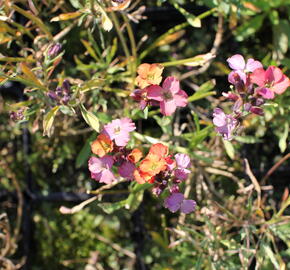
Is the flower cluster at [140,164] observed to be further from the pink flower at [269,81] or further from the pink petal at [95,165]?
the pink flower at [269,81]

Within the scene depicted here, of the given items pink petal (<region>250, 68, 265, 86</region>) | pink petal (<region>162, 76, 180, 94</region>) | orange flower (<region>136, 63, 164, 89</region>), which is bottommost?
pink petal (<region>162, 76, 180, 94</region>)

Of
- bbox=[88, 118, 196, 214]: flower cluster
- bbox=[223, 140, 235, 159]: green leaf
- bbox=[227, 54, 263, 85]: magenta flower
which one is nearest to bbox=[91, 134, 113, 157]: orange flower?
bbox=[88, 118, 196, 214]: flower cluster

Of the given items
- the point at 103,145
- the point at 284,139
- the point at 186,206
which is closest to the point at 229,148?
the point at 284,139

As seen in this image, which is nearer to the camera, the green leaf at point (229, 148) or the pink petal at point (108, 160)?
the pink petal at point (108, 160)

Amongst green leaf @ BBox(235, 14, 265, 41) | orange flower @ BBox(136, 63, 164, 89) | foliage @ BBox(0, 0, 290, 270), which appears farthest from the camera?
green leaf @ BBox(235, 14, 265, 41)

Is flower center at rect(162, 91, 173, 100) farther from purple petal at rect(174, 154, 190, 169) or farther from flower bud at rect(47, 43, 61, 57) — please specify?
flower bud at rect(47, 43, 61, 57)

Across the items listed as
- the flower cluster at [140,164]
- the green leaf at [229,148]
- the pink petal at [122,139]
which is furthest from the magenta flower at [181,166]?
the green leaf at [229,148]

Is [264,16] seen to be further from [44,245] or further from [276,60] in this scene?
[44,245]
